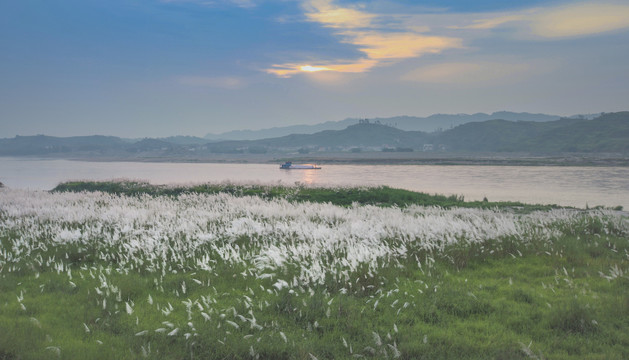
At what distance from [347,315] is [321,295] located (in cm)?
79

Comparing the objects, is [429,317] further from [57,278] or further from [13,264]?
[13,264]

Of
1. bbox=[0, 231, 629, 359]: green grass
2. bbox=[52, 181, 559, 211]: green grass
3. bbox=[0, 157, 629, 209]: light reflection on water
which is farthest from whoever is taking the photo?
bbox=[0, 157, 629, 209]: light reflection on water

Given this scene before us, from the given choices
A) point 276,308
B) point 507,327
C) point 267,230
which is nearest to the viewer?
point 507,327

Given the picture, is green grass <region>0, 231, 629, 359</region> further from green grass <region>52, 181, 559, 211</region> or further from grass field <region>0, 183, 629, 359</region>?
green grass <region>52, 181, 559, 211</region>

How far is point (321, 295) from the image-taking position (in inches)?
257

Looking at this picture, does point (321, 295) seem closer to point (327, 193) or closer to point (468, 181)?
point (327, 193)

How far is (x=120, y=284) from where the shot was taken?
22.9 ft

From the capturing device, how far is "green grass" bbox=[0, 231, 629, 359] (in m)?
5.00

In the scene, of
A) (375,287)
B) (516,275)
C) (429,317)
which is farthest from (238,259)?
(516,275)

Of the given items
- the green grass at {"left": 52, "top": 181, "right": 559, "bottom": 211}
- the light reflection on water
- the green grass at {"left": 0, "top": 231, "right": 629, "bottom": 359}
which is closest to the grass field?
the green grass at {"left": 0, "top": 231, "right": 629, "bottom": 359}

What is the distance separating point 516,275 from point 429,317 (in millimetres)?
2846

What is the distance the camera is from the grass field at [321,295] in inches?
199

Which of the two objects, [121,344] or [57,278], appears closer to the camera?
[121,344]

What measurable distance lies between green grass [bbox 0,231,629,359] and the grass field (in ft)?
0.08
